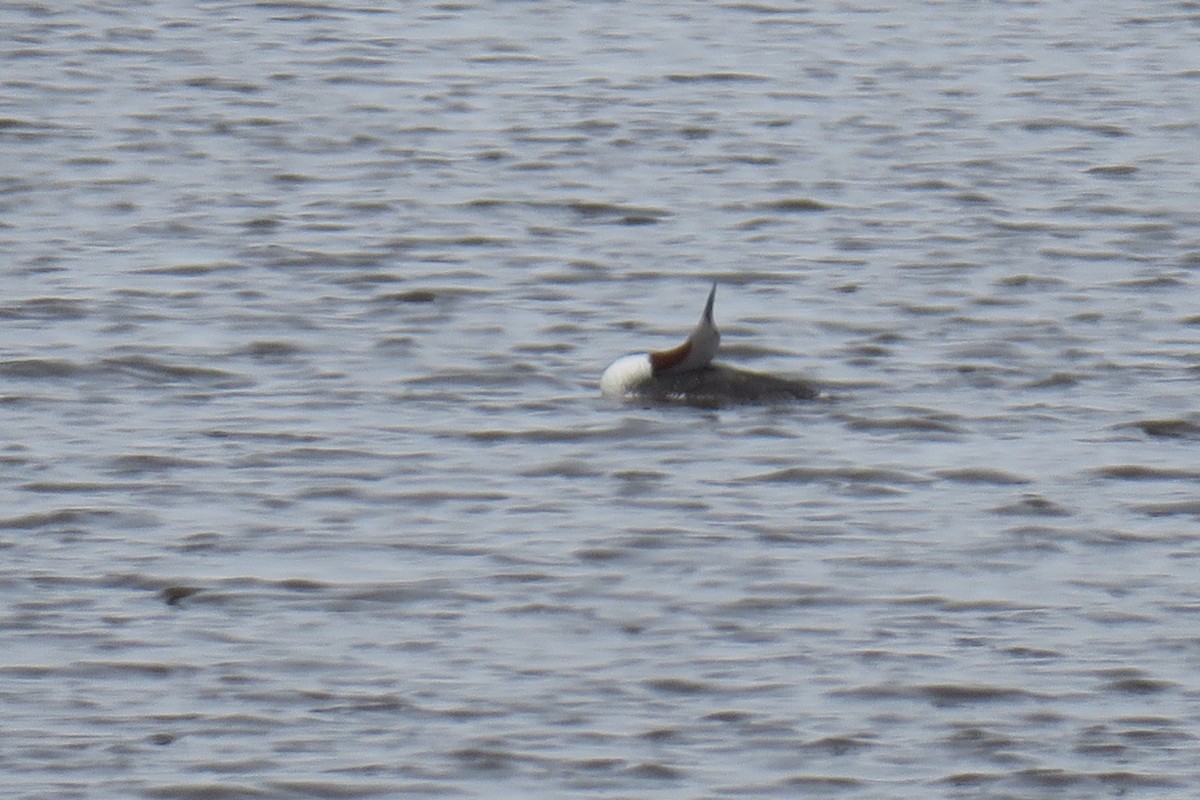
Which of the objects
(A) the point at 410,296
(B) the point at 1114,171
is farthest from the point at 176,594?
(B) the point at 1114,171

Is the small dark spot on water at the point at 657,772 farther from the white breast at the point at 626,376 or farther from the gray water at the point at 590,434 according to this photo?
the white breast at the point at 626,376

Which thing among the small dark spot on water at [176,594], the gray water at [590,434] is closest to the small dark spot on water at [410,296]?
the gray water at [590,434]

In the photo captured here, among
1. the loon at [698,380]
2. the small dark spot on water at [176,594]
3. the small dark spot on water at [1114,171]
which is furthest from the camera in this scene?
the small dark spot on water at [1114,171]

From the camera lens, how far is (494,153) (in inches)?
790

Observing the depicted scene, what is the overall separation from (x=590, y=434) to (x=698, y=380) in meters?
0.70

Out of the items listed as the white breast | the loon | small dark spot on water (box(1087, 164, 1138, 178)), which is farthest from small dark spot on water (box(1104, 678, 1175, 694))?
small dark spot on water (box(1087, 164, 1138, 178))

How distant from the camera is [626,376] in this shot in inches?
523

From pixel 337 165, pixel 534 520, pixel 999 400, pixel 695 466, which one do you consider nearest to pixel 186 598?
pixel 534 520

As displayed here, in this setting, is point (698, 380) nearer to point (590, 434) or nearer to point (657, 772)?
point (590, 434)

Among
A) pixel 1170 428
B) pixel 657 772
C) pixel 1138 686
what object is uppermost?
pixel 657 772

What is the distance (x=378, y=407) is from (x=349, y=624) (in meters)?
3.29

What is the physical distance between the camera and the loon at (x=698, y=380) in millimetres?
13125

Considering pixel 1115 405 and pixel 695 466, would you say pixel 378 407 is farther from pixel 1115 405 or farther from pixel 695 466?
pixel 1115 405

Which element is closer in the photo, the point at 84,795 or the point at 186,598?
the point at 84,795
